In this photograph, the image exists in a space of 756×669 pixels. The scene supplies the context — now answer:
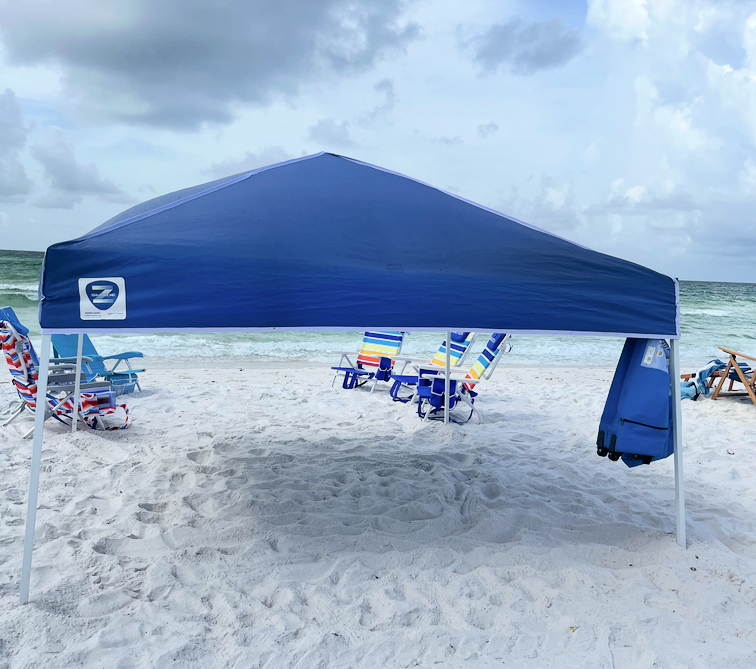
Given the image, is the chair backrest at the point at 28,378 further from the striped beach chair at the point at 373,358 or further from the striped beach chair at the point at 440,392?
the striped beach chair at the point at 373,358

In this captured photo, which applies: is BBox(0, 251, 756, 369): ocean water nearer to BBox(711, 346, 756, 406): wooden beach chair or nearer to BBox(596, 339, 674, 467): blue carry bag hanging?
BBox(711, 346, 756, 406): wooden beach chair

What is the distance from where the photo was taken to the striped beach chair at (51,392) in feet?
16.9

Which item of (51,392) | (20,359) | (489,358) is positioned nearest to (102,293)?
(20,359)

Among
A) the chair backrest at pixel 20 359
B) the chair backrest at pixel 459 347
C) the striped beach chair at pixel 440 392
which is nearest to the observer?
the chair backrest at pixel 20 359

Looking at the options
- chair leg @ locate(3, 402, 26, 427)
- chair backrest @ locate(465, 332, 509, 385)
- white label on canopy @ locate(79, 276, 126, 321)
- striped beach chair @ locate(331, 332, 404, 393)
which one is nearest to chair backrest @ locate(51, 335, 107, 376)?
chair leg @ locate(3, 402, 26, 427)

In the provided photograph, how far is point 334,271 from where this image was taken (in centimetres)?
276

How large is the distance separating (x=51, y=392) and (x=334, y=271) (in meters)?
4.09

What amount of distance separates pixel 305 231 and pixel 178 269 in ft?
2.23

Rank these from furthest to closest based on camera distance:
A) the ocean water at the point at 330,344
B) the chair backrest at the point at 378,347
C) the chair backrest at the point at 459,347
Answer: the ocean water at the point at 330,344 < the chair backrest at the point at 378,347 < the chair backrest at the point at 459,347

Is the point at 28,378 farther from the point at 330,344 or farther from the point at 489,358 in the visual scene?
the point at 330,344

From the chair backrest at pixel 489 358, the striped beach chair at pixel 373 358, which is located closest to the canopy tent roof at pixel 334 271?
the chair backrest at pixel 489 358

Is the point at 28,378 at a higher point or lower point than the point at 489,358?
lower

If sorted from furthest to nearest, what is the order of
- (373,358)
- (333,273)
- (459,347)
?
(373,358)
(459,347)
(333,273)

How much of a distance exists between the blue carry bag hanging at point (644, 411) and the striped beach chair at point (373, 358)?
476 centimetres
